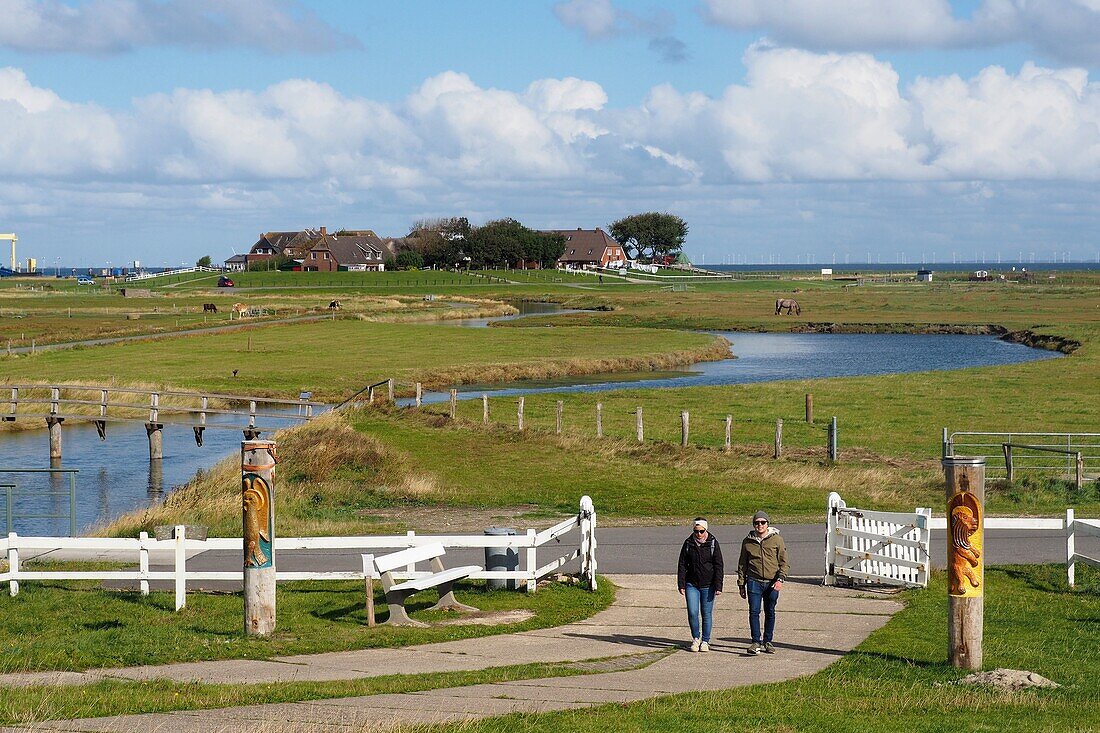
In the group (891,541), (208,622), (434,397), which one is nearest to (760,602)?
(891,541)

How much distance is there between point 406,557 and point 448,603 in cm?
127

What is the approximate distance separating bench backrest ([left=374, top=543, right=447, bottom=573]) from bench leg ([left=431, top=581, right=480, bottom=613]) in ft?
1.92

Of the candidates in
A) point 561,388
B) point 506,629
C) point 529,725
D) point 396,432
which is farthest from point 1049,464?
point 561,388

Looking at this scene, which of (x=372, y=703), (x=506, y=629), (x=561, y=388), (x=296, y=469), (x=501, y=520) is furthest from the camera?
(x=561, y=388)

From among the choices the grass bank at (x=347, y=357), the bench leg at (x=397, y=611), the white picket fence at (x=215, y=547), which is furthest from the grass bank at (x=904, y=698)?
the grass bank at (x=347, y=357)

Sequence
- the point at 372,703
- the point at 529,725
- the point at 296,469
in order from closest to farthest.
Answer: the point at 529,725, the point at 372,703, the point at 296,469

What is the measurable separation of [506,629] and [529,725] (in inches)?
206

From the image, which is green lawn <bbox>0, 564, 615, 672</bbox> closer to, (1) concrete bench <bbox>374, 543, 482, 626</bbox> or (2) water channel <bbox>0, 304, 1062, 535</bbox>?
(1) concrete bench <bbox>374, 543, 482, 626</bbox>

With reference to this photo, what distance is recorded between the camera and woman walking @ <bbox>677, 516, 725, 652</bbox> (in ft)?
51.1

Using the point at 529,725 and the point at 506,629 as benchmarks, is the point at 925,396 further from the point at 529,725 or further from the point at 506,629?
the point at 529,725

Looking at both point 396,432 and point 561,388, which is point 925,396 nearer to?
point 561,388

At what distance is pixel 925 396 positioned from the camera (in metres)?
55.7

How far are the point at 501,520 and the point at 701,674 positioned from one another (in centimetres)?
1377

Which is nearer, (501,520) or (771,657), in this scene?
(771,657)
